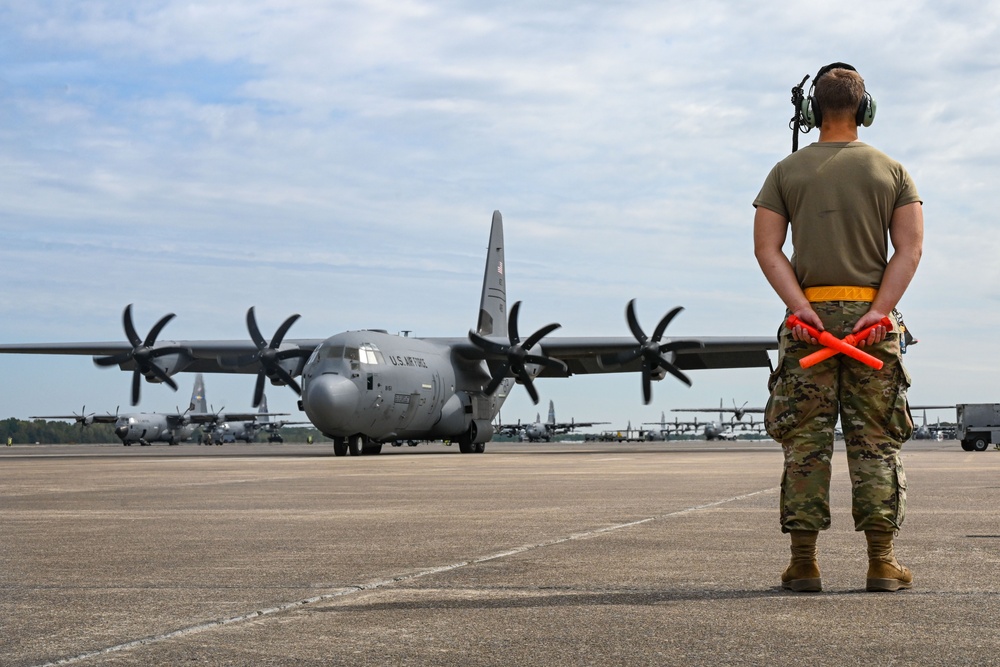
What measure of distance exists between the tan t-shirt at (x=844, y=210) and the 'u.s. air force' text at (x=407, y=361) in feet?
91.0

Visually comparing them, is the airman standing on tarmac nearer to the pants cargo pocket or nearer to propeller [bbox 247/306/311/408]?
the pants cargo pocket

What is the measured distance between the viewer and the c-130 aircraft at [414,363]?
3142cm

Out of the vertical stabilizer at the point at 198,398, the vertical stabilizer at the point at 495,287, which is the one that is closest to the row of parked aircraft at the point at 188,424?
the vertical stabilizer at the point at 198,398

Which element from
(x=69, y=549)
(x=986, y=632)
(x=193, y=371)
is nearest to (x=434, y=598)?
(x=986, y=632)

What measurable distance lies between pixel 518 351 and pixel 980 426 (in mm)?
22260

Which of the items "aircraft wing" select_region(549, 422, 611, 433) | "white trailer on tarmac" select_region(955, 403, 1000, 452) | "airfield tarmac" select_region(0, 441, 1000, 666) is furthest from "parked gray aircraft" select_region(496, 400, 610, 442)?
"airfield tarmac" select_region(0, 441, 1000, 666)

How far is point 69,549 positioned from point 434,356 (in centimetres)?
2968

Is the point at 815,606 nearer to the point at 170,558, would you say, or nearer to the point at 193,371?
the point at 170,558

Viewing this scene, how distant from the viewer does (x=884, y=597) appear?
15.6 ft

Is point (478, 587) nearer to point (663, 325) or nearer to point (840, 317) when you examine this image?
point (840, 317)

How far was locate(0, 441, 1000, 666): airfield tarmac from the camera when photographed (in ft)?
12.0

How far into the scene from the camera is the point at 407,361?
33.8 metres

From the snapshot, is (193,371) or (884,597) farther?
(193,371)

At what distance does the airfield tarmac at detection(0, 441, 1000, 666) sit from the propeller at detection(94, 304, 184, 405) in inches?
1071
